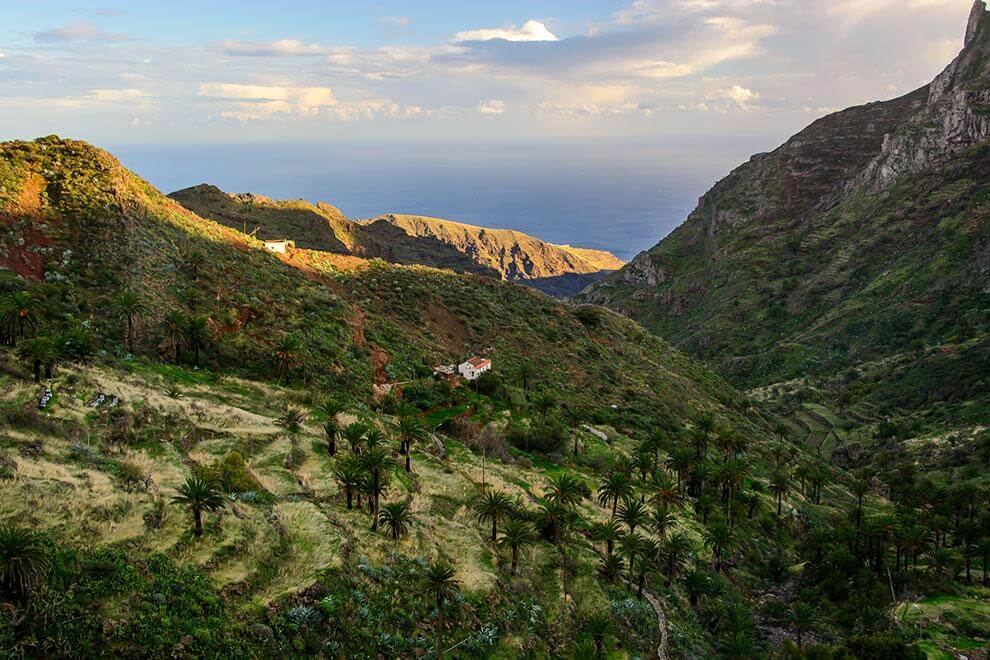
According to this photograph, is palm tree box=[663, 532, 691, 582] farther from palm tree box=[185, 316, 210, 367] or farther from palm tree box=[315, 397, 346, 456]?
palm tree box=[185, 316, 210, 367]

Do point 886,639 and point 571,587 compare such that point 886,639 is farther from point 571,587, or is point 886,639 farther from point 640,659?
point 571,587

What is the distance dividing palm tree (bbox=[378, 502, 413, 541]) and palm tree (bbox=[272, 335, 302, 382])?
21104mm

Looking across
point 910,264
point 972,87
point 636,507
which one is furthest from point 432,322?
point 972,87

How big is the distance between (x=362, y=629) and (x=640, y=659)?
55.4 ft

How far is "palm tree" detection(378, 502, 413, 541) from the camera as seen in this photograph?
106ft


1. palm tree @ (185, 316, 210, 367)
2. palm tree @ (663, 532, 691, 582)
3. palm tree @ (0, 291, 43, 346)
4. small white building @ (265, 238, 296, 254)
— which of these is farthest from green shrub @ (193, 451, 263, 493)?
small white building @ (265, 238, 296, 254)

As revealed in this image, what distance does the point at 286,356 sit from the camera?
163ft

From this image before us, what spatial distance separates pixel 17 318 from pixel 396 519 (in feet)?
97.0

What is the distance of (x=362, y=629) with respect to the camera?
2520 centimetres

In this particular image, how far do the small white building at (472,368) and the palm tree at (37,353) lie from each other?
123 feet

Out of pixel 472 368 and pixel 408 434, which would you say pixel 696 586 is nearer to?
pixel 408 434

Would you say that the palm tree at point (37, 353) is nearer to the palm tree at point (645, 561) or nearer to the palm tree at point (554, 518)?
the palm tree at point (554, 518)

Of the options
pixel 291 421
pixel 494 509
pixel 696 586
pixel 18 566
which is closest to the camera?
pixel 18 566

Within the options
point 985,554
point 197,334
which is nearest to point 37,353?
point 197,334
